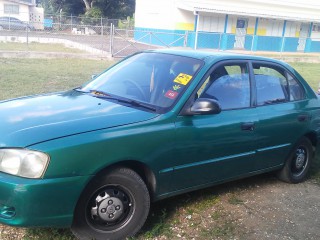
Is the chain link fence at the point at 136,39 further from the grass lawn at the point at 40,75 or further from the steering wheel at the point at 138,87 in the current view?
the steering wheel at the point at 138,87

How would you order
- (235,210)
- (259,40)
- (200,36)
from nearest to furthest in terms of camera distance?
(235,210) → (200,36) → (259,40)

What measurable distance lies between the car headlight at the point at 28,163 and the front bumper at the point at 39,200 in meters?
0.05

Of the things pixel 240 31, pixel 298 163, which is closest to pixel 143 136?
pixel 298 163

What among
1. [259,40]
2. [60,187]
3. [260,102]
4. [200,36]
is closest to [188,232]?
[60,187]

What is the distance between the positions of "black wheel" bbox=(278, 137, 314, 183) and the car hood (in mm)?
2319

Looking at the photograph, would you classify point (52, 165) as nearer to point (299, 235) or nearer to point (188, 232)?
point (188, 232)

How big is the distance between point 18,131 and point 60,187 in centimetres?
56

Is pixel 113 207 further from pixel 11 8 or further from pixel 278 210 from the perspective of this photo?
pixel 11 8

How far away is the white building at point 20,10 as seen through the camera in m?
45.1

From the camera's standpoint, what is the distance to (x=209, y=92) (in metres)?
4.09

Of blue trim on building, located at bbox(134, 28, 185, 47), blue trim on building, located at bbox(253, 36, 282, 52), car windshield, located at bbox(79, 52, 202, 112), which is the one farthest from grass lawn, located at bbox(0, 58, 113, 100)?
blue trim on building, located at bbox(253, 36, 282, 52)

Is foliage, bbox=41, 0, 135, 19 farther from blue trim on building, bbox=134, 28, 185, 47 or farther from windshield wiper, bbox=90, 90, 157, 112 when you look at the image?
windshield wiper, bbox=90, 90, 157, 112

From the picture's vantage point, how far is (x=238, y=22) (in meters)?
31.3

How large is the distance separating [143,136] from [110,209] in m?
0.67
